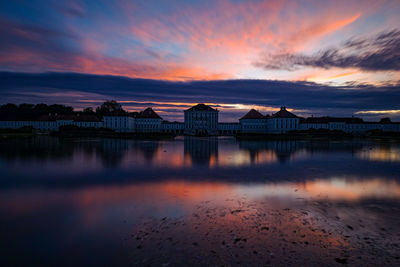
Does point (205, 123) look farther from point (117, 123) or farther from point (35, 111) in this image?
point (35, 111)

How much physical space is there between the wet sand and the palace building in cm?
8561

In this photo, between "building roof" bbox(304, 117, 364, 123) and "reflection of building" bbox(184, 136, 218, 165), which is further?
"building roof" bbox(304, 117, 364, 123)

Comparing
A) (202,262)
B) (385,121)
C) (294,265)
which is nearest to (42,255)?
(202,262)

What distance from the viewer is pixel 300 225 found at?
614cm

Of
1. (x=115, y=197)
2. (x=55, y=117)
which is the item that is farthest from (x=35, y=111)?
(x=115, y=197)

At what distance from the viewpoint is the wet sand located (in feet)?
15.0

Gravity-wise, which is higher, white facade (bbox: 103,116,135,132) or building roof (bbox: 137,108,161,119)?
building roof (bbox: 137,108,161,119)

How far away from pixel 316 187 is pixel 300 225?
15.7 ft

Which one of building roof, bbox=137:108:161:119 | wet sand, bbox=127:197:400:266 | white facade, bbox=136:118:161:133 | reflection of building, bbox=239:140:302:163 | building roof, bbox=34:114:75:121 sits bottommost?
reflection of building, bbox=239:140:302:163

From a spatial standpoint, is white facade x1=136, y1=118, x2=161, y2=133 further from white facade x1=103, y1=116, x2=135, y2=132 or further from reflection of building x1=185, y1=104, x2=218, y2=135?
reflection of building x1=185, y1=104, x2=218, y2=135

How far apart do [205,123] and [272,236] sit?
96585 mm

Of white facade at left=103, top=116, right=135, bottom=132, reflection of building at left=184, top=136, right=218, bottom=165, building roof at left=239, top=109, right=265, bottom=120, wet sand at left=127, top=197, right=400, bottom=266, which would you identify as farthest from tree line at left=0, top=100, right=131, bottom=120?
wet sand at left=127, top=197, right=400, bottom=266

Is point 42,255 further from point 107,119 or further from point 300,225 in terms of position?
point 107,119

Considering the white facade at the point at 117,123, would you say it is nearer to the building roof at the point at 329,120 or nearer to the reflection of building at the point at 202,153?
the reflection of building at the point at 202,153
